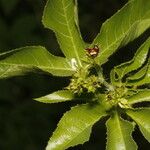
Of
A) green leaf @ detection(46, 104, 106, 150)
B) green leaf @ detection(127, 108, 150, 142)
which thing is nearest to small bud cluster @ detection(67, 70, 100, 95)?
green leaf @ detection(46, 104, 106, 150)

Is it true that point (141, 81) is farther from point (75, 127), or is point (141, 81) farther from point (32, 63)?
point (32, 63)

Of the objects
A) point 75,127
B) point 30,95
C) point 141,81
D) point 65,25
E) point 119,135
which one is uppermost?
point 30,95

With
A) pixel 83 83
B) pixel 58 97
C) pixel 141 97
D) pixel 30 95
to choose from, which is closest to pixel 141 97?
pixel 141 97

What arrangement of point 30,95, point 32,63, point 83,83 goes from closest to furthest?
point 83,83, point 32,63, point 30,95

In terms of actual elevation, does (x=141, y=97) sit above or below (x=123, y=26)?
below

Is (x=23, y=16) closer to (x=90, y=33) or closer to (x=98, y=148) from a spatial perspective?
(x=90, y=33)

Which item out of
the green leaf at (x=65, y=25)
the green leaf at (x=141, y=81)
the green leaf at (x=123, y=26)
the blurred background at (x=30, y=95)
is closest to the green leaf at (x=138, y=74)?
the green leaf at (x=141, y=81)

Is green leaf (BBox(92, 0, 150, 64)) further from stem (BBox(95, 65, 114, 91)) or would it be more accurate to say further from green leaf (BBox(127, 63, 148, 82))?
green leaf (BBox(127, 63, 148, 82))
